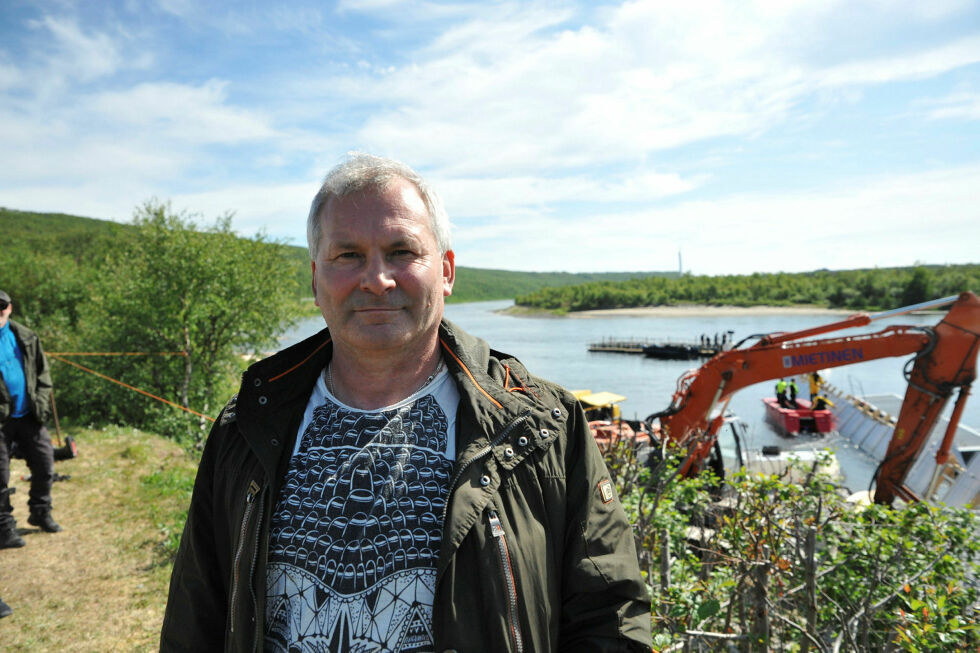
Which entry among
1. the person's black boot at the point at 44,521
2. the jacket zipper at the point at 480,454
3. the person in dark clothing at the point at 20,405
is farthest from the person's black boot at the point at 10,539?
the jacket zipper at the point at 480,454

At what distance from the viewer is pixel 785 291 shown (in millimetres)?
98938

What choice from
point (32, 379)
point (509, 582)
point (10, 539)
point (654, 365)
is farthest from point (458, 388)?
point (654, 365)

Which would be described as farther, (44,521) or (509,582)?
(44,521)

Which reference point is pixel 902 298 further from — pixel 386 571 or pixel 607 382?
pixel 386 571

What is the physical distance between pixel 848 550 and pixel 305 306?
15554mm

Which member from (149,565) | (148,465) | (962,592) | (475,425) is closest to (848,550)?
(962,592)

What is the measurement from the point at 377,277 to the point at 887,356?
8834 mm

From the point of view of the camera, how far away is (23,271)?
20.9m

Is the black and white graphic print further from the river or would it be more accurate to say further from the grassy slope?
the river

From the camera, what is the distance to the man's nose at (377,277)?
5.00 feet

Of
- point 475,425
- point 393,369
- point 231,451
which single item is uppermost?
point 393,369

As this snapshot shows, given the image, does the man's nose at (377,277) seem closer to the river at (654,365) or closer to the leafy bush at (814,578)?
the leafy bush at (814,578)

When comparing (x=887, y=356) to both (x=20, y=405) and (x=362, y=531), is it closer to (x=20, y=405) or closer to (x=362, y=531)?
(x=362, y=531)

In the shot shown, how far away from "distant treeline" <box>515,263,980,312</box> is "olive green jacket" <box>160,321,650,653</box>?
9023 centimetres
